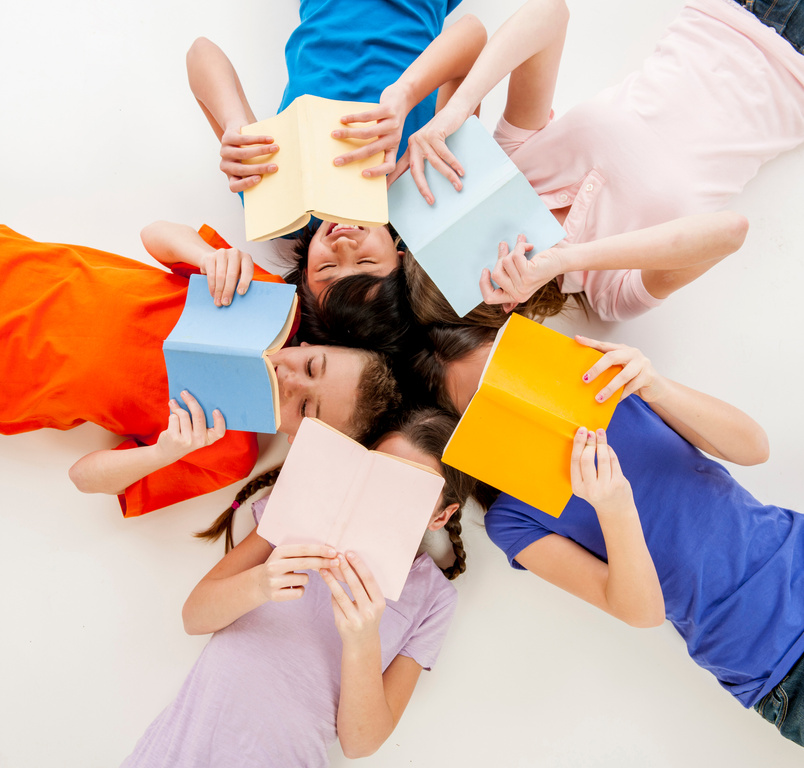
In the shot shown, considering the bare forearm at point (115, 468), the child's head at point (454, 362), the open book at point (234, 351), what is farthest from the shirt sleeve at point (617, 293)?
A: the bare forearm at point (115, 468)

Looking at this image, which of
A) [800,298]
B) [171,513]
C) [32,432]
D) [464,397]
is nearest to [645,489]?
[464,397]

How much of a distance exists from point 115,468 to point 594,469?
2.44 feet

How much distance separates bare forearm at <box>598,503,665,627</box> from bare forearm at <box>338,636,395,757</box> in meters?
0.37

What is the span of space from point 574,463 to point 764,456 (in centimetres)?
39

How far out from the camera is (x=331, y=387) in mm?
905

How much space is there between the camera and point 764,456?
2.95ft

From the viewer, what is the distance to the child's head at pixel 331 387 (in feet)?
2.96

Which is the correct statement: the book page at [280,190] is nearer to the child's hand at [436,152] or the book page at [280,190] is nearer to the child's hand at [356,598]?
the child's hand at [436,152]

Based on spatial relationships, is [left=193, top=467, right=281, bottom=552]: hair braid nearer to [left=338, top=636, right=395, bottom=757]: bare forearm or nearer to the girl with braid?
the girl with braid

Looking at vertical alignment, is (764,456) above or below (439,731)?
above

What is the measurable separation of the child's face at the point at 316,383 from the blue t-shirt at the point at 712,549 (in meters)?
0.36

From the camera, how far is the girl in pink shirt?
92cm

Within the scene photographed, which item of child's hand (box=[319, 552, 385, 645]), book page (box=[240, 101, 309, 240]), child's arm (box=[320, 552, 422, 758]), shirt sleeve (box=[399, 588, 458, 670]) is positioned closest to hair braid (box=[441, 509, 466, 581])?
shirt sleeve (box=[399, 588, 458, 670])

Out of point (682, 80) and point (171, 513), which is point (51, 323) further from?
point (682, 80)
